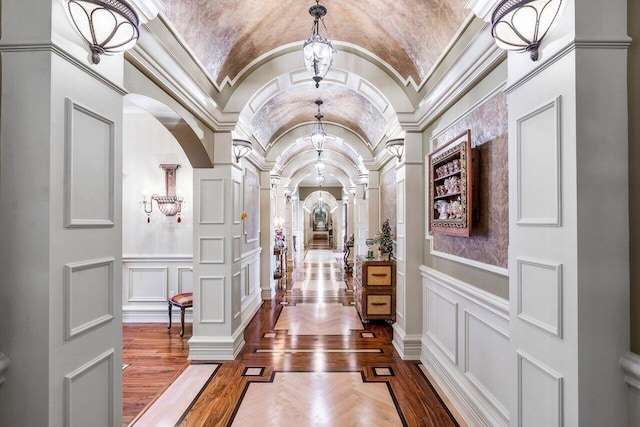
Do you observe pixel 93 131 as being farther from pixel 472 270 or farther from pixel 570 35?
pixel 472 270

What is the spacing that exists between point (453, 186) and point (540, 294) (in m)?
1.49

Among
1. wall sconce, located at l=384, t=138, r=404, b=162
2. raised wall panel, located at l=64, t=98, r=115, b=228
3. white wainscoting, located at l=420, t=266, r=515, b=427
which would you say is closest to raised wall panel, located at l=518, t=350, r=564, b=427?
white wainscoting, located at l=420, t=266, r=515, b=427

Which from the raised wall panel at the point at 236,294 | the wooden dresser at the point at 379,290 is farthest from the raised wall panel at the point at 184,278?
the wooden dresser at the point at 379,290

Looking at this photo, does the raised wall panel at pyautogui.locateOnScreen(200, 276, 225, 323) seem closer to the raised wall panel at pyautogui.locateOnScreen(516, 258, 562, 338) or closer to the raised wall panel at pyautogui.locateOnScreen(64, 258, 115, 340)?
the raised wall panel at pyautogui.locateOnScreen(64, 258, 115, 340)

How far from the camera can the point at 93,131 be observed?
177 cm

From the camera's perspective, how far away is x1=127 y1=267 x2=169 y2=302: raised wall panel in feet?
18.6

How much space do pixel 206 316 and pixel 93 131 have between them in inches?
117

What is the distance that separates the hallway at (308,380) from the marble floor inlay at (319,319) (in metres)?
0.02

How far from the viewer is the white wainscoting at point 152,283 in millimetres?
5656

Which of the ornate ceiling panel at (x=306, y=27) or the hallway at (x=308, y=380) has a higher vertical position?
the ornate ceiling panel at (x=306, y=27)

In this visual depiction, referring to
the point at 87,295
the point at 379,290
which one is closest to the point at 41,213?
the point at 87,295

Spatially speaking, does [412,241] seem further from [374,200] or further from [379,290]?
[374,200]

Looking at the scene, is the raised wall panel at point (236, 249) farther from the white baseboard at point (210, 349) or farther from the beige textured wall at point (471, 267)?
the beige textured wall at point (471, 267)

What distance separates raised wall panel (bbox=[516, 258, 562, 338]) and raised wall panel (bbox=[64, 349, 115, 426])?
2129 mm
